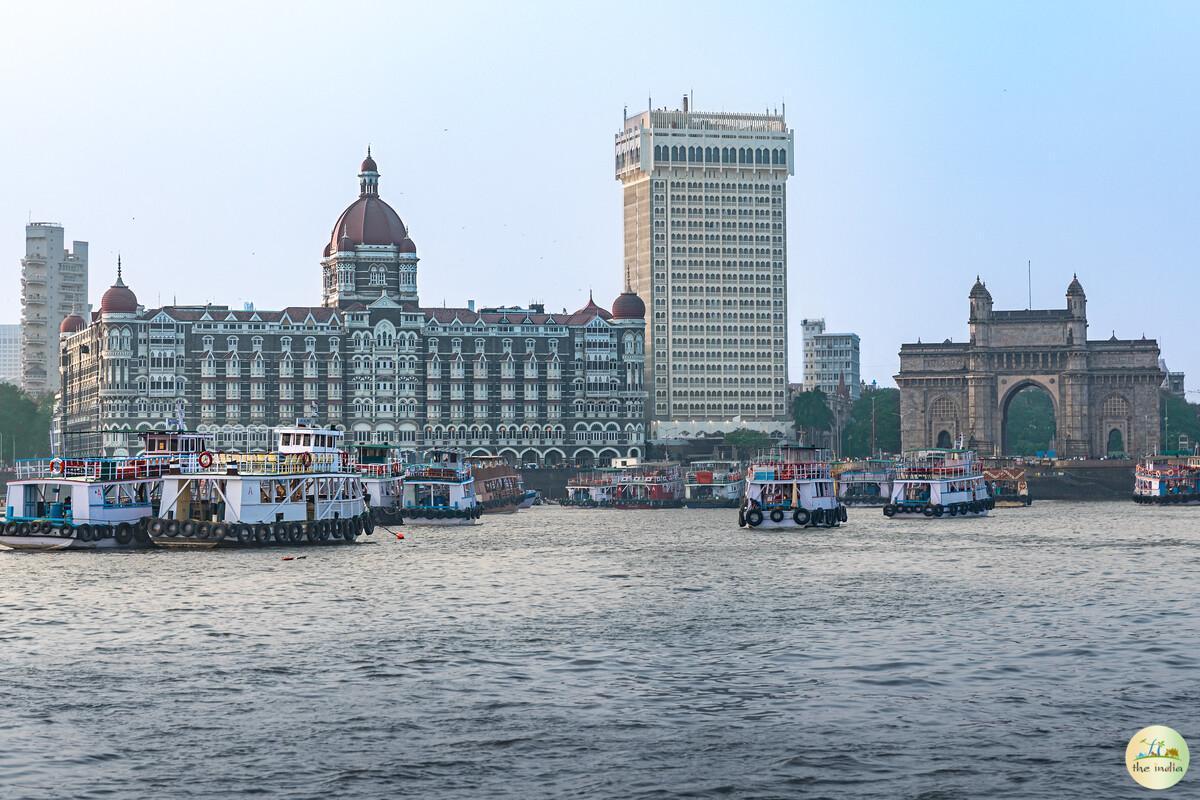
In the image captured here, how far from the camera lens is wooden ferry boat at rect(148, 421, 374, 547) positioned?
101250 mm

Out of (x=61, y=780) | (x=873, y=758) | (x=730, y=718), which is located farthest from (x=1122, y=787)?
(x=61, y=780)

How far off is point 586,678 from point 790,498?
288 ft

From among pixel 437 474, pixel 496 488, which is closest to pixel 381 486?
pixel 437 474

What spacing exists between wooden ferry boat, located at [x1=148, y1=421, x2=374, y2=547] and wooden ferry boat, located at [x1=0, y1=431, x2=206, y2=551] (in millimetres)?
1321

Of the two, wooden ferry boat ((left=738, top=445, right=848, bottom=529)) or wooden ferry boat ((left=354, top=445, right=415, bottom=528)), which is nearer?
wooden ferry boat ((left=738, top=445, right=848, bottom=529))

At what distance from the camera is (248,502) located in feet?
334

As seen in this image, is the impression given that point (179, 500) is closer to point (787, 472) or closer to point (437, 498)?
point (437, 498)

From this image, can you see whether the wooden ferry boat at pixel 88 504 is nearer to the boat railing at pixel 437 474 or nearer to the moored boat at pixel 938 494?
the boat railing at pixel 437 474

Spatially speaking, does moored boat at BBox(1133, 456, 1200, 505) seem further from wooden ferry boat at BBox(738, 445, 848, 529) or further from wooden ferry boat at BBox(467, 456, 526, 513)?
wooden ferry boat at BBox(467, 456, 526, 513)

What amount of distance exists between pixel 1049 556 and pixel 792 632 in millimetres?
44135

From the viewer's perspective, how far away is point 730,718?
148ft

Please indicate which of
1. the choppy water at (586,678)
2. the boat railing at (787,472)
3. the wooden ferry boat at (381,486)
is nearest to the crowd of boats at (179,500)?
the choppy water at (586,678)

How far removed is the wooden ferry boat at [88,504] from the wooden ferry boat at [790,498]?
160 ft

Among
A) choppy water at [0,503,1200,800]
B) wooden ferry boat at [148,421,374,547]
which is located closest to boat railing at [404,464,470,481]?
wooden ferry boat at [148,421,374,547]
